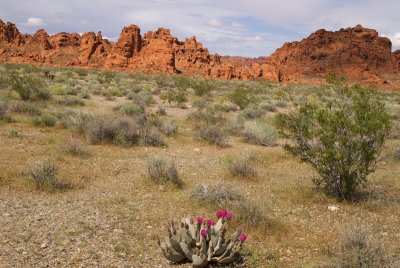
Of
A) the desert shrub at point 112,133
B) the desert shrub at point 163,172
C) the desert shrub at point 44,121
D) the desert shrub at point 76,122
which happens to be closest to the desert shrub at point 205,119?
the desert shrub at point 112,133

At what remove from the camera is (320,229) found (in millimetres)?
6199

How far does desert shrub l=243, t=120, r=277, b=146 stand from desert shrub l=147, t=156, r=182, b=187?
17.3 ft

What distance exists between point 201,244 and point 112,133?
7.25 metres

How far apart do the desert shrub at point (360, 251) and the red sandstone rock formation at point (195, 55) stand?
2524 inches

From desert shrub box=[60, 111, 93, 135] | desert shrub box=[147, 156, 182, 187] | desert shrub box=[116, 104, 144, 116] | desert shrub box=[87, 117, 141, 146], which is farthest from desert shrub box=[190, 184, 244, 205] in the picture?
desert shrub box=[116, 104, 144, 116]

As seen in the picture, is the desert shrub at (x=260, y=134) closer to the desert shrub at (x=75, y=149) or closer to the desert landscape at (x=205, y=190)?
the desert landscape at (x=205, y=190)

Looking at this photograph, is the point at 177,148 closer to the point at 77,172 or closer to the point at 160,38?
the point at 77,172

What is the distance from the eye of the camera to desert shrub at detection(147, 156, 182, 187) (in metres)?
8.05

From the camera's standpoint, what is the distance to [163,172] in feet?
26.6

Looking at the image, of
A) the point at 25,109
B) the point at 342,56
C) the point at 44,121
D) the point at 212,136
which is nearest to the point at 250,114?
the point at 212,136

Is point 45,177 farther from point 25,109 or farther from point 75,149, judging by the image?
point 25,109

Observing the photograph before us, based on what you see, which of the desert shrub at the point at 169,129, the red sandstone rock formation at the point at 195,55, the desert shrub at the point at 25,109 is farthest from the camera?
the red sandstone rock formation at the point at 195,55

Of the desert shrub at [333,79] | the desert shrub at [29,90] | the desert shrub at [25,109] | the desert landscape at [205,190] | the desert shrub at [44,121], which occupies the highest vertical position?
the desert shrub at [333,79]

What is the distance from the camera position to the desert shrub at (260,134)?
12.8m
